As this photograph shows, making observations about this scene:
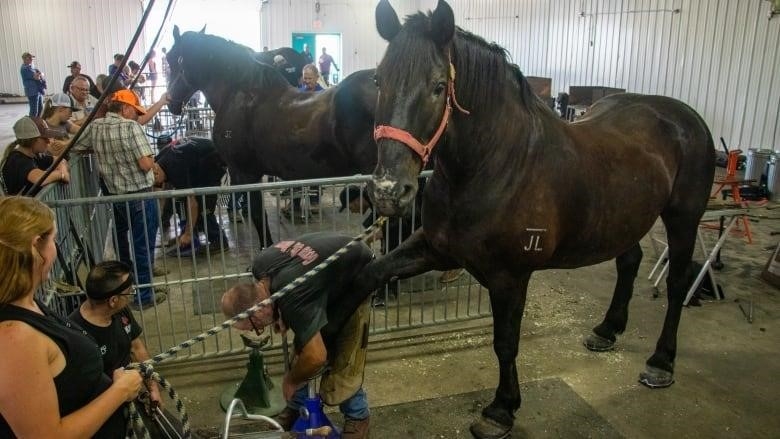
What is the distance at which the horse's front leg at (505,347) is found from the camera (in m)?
2.74

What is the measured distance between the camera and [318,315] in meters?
2.47

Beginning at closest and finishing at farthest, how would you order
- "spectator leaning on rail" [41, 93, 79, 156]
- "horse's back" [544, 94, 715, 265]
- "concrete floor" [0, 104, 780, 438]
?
"horse's back" [544, 94, 715, 265], "concrete floor" [0, 104, 780, 438], "spectator leaning on rail" [41, 93, 79, 156]

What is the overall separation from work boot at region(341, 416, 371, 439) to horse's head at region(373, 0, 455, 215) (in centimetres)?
125

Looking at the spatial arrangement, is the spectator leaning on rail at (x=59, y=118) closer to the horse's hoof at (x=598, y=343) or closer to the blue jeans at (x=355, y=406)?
the blue jeans at (x=355, y=406)

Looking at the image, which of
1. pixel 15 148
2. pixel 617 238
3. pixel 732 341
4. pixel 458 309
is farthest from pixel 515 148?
pixel 15 148

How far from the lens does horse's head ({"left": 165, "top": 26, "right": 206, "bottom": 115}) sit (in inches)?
221

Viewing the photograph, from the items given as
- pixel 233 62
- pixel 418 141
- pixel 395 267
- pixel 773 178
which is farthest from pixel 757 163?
pixel 418 141

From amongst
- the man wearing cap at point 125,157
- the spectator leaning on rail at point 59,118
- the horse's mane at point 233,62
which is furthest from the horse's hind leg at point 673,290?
the spectator leaning on rail at point 59,118

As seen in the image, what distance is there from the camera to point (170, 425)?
2062mm

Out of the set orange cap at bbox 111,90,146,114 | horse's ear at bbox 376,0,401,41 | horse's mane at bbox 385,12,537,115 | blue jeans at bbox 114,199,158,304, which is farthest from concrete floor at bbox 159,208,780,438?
orange cap at bbox 111,90,146,114

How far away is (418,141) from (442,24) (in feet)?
1.48

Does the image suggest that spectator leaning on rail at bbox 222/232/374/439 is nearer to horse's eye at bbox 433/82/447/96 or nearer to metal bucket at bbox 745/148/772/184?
horse's eye at bbox 433/82/447/96

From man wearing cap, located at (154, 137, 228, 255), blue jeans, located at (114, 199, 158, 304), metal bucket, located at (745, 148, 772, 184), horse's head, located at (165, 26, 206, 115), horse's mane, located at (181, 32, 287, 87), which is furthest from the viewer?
metal bucket, located at (745, 148, 772, 184)

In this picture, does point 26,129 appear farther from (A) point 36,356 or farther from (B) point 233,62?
(A) point 36,356
